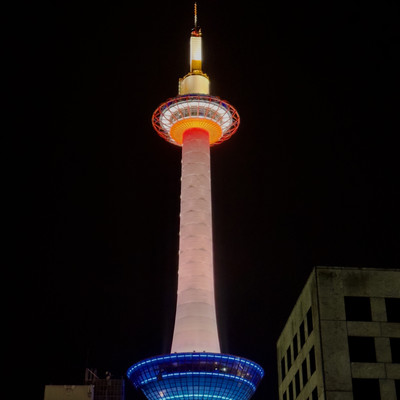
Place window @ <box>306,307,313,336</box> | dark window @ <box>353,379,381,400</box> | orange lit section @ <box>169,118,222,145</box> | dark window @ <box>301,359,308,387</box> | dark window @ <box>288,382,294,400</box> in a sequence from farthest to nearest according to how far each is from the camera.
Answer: orange lit section @ <box>169,118,222,145</box>, dark window @ <box>288,382,294,400</box>, dark window @ <box>301,359,308,387</box>, window @ <box>306,307,313,336</box>, dark window @ <box>353,379,381,400</box>

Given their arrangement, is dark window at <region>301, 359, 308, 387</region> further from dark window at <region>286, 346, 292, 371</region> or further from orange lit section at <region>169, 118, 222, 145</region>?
orange lit section at <region>169, 118, 222, 145</region>

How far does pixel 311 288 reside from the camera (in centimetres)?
6700

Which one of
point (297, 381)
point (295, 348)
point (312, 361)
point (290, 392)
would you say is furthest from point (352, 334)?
point (290, 392)

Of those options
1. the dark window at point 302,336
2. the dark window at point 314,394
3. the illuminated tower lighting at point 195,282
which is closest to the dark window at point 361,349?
the dark window at point 314,394

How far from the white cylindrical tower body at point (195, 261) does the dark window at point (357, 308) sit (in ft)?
174

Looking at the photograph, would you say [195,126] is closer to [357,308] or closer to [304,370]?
[304,370]

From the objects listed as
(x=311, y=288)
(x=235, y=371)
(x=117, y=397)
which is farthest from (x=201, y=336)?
(x=311, y=288)

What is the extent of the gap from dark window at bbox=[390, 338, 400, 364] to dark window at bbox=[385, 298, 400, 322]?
74.6 inches

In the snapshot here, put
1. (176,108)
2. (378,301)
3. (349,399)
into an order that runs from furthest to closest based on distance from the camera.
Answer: (176,108) → (378,301) → (349,399)

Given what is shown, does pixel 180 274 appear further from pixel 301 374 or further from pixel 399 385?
pixel 399 385

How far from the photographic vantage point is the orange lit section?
14038cm

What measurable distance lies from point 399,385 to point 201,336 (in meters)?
57.0

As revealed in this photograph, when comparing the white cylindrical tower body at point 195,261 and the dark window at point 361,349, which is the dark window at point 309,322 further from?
the white cylindrical tower body at point 195,261

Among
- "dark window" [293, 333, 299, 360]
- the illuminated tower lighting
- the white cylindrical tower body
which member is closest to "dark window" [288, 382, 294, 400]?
"dark window" [293, 333, 299, 360]
